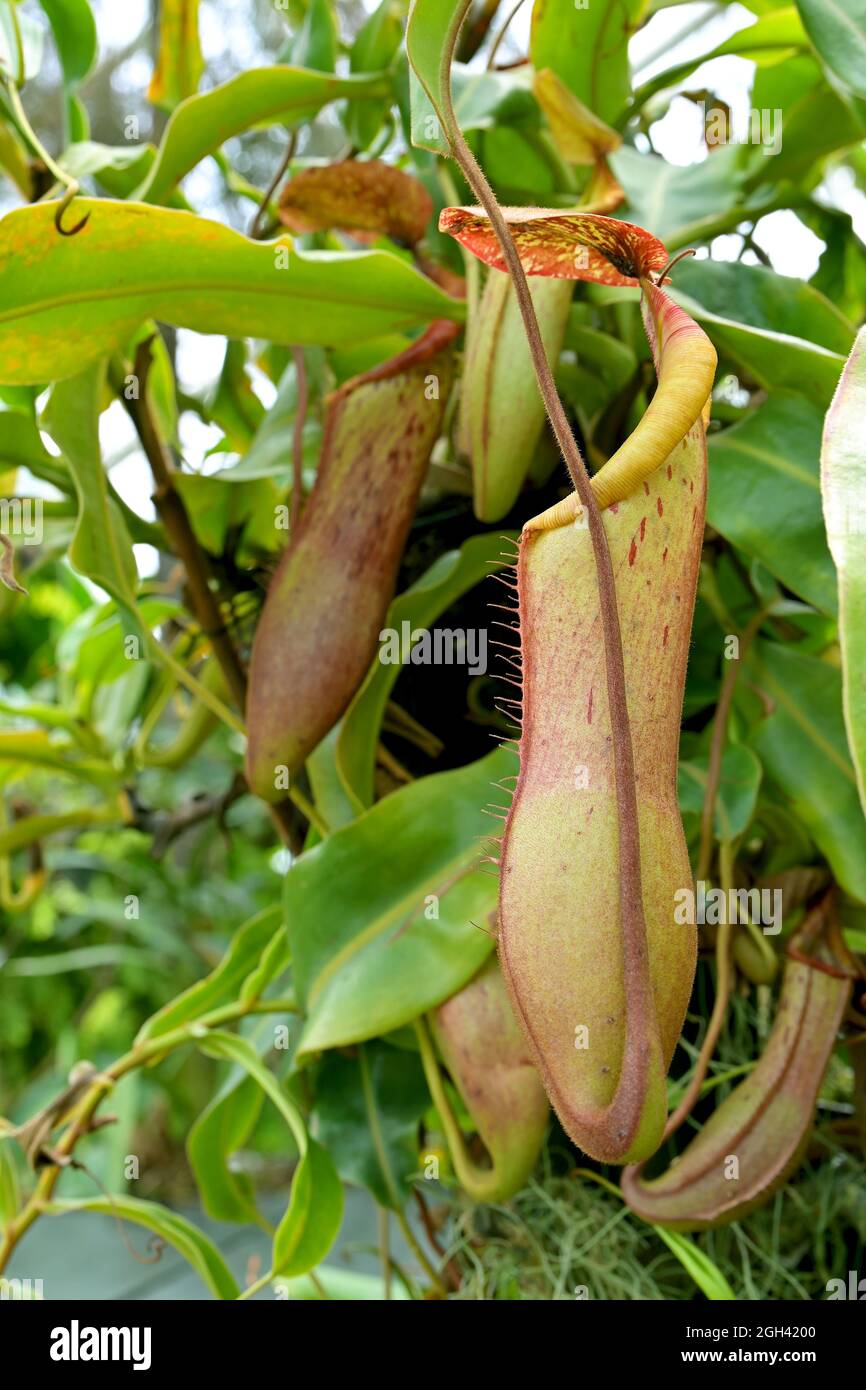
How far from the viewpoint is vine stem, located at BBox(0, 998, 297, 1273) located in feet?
2.06

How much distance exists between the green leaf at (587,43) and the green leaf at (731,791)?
379 mm

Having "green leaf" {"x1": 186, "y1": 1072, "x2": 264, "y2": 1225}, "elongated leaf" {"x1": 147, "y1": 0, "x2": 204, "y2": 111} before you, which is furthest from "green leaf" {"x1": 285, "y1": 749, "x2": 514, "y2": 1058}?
"elongated leaf" {"x1": 147, "y1": 0, "x2": 204, "y2": 111}

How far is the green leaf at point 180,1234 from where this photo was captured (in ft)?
2.04

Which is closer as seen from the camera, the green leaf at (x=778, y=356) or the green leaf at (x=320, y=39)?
the green leaf at (x=778, y=356)

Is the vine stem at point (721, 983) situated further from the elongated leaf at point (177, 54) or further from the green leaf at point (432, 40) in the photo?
the elongated leaf at point (177, 54)

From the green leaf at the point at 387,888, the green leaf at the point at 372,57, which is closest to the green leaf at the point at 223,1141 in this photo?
the green leaf at the point at 387,888

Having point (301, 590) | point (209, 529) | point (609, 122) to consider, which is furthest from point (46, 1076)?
point (609, 122)

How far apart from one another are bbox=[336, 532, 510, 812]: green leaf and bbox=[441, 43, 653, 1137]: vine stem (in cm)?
28

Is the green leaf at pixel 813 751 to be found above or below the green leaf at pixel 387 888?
above

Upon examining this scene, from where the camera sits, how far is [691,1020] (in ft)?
2.10

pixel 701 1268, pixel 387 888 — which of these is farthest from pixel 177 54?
pixel 701 1268

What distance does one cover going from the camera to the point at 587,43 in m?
0.59

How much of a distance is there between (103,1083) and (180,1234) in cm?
10

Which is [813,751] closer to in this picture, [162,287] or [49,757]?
[162,287]
